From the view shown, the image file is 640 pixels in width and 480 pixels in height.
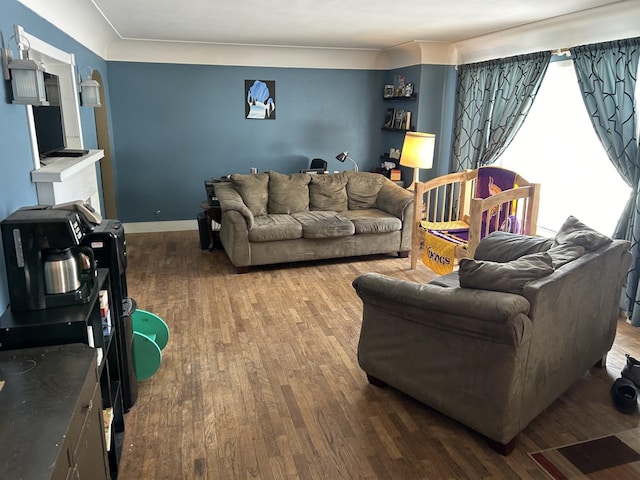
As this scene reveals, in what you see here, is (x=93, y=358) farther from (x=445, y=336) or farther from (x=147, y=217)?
(x=147, y=217)

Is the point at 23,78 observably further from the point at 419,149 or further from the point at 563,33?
the point at 563,33

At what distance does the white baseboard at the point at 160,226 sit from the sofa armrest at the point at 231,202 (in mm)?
1459

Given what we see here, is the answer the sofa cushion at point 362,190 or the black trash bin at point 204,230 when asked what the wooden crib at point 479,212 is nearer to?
the sofa cushion at point 362,190

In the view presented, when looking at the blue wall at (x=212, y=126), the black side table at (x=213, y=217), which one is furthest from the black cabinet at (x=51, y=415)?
the blue wall at (x=212, y=126)

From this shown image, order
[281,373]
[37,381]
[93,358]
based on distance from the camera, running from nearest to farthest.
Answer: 1. [37,381]
2. [93,358]
3. [281,373]

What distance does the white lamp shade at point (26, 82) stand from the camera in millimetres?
2361

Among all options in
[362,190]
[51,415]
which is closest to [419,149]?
[362,190]

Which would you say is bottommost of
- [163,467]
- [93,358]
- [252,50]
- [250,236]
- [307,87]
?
[163,467]

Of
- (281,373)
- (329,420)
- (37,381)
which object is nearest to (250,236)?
(281,373)

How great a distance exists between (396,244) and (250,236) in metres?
1.60

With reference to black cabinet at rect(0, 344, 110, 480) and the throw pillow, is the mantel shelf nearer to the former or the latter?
black cabinet at rect(0, 344, 110, 480)

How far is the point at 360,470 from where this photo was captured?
87.8 inches

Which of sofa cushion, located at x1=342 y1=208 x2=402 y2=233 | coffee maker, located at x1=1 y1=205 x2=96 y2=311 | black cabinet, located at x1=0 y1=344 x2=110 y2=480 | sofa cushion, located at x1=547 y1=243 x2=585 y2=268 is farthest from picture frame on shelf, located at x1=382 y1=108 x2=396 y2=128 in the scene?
black cabinet, located at x1=0 y1=344 x2=110 y2=480

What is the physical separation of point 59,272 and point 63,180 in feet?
3.97
